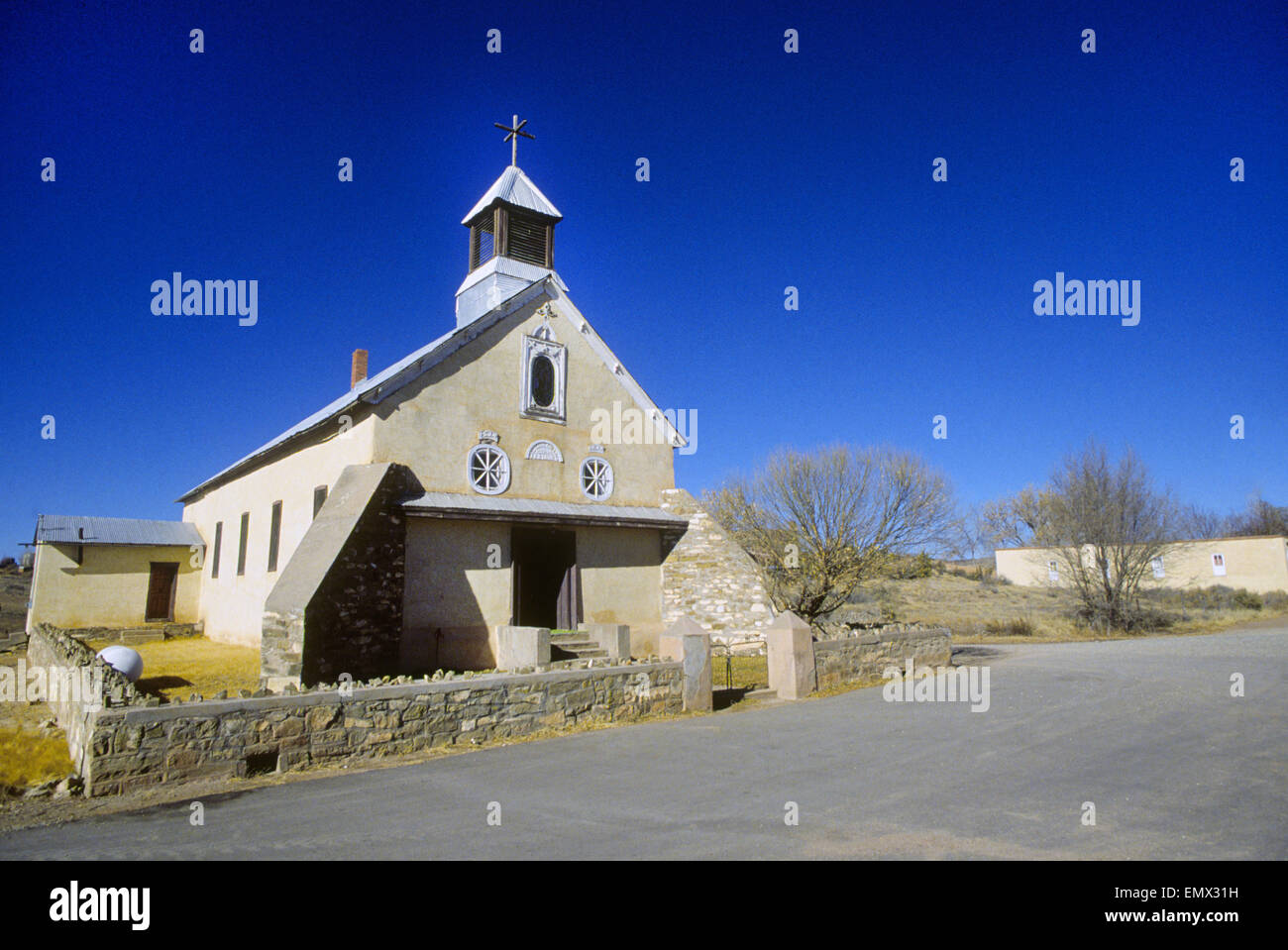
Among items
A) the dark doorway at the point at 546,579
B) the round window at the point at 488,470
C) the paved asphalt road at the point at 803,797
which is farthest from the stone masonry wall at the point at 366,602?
the paved asphalt road at the point at 803,797

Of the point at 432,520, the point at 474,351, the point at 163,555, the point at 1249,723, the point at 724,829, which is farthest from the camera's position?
the point at 163,555

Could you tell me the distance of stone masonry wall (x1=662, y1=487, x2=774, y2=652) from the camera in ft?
61.5

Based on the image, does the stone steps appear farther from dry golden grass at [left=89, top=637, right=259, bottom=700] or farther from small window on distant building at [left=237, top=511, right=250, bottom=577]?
small window on distant building at [left=237, top=511, right=250, bottom=577]

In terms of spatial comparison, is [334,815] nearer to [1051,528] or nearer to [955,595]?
[1051,528]

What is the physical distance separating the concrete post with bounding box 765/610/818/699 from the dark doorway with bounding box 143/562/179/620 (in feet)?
74.1

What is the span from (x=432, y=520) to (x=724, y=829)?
36.7 ft

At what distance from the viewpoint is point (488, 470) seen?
661 inches

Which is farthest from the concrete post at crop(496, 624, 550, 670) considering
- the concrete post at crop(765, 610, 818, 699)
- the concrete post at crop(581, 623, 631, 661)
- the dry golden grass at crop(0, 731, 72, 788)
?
the dry golden grass at crop(0, 731, 72, 788)

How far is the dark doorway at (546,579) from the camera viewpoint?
17.7 m

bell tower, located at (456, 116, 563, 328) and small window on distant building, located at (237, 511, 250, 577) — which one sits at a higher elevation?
bell tower, located at (456, 116, 563, 328)

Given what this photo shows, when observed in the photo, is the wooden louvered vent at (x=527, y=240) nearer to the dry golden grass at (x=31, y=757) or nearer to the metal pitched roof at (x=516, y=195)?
the metal pitched roof at (x=516, y=195)

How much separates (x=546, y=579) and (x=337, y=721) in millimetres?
11625
